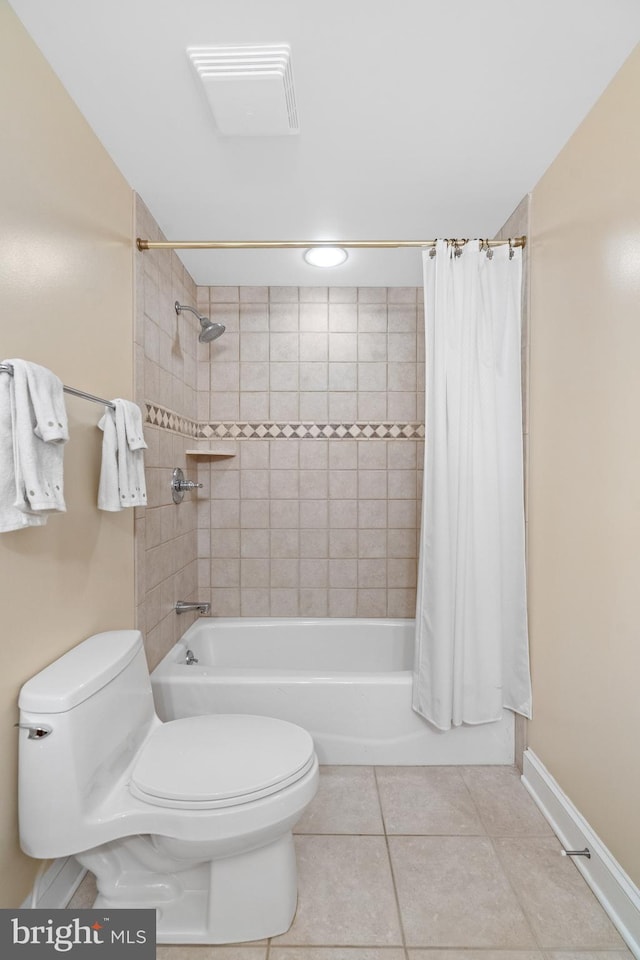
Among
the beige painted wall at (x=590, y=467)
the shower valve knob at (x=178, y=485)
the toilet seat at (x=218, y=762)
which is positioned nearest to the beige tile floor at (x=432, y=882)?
the beige painted wall at (x=590, y=467)

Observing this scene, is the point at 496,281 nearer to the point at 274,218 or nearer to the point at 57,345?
the point at 274,218

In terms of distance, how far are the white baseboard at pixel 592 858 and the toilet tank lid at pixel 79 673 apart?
1.42 m

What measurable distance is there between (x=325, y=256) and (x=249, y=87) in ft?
3.48

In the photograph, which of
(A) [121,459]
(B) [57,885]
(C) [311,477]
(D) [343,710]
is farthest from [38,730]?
(C) [311,477]

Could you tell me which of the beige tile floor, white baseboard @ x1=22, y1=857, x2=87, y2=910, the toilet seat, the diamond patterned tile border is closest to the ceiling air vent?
the diamond patterned tile border

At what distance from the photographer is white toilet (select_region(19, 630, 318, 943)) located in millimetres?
1194

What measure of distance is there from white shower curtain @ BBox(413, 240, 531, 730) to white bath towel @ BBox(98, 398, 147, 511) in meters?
1.05

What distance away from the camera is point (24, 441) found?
3.59 feet

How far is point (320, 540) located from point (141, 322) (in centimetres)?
150

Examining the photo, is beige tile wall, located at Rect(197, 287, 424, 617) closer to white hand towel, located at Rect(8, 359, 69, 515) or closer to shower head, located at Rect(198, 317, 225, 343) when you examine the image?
Result: shower head, located at Rect(198, 317, 225, 343)

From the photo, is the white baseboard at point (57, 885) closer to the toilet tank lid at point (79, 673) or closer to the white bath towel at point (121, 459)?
the toilet tank lid at point (79, 673)

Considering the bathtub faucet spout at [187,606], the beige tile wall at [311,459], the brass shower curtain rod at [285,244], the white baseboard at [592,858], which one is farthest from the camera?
the beige tile wall at [311,459]

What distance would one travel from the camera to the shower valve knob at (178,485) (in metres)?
2.47

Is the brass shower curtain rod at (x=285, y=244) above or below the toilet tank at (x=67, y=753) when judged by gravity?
above
